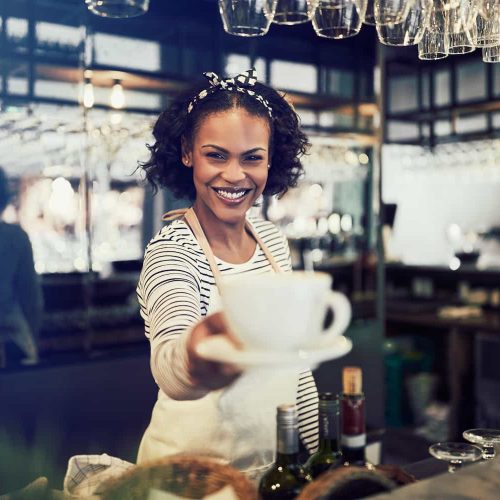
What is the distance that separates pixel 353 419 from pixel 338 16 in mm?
835

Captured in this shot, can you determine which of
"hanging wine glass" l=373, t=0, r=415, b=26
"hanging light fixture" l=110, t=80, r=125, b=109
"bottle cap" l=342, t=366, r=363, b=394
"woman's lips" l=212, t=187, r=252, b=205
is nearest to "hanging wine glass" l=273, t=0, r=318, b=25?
"hanging wine glass" l=373, t=0, r=415, b=26

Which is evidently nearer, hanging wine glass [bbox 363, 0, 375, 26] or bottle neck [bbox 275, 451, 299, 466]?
bottle neck [bbox 275, 451, 299, 466]

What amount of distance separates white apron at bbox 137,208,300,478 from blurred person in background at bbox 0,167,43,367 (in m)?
1.18

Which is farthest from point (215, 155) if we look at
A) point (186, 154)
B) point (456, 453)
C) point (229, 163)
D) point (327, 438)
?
point (456, 453)

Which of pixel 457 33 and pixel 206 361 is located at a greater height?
pixel 457 33

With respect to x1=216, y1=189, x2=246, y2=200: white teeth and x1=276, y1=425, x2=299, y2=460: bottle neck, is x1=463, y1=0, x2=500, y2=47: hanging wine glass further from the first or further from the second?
x1=276, y1=425, x2=299, y2=460: bottle neck

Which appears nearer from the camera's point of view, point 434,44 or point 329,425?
point 329,425

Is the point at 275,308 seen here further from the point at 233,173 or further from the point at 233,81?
the point at 233,81

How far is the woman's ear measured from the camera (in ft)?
5.59

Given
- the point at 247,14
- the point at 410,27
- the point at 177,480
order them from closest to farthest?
the point at 177,480, the point at 247,14, the point at 410,27

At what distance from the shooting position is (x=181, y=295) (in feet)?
3.87

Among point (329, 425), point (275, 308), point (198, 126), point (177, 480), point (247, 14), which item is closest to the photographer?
point (275, 308)

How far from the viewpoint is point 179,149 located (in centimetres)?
175

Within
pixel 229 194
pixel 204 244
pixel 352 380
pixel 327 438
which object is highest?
pixel 229 194
